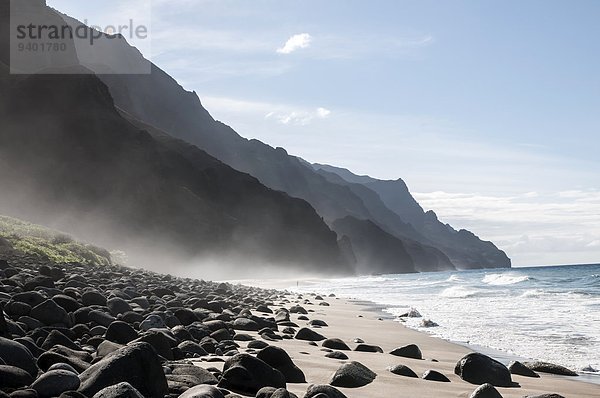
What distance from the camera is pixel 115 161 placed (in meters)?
67.1

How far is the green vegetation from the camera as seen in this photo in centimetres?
2156

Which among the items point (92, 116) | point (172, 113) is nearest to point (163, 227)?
point (92, 116)

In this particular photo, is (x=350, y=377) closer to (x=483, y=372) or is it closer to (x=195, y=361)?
(x=195, y=361)

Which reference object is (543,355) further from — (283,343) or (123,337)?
(123,337)

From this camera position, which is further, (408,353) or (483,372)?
(408,353)

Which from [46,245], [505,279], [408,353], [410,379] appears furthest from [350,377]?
[505,279]

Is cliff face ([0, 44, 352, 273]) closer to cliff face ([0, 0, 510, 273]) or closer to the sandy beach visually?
cliff face ([0, 0, 510, 273])

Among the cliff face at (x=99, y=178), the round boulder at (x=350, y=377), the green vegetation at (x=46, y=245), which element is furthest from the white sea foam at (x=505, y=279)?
the round boulder at (x=350, y=377)

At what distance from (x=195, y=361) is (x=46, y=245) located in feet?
65.7

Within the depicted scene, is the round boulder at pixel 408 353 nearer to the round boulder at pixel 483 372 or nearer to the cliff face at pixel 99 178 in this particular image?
the round boulder at pixel 483 372

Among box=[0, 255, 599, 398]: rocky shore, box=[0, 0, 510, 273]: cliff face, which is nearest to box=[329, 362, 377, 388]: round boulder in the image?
box=[0, 255, 599, 398]: rocky shore

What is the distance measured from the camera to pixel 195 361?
5957 millimetres

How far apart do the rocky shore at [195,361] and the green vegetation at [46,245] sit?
11367 millimetres

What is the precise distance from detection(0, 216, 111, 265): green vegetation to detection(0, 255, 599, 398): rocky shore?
11.4 metres
